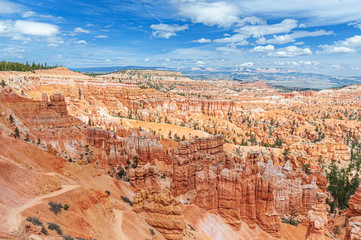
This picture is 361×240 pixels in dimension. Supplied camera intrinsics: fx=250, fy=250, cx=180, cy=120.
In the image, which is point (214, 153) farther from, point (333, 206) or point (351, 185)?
point (351, 185)

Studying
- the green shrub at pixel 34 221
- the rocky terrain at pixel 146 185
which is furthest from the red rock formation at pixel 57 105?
the green shrub at pixel 34 221

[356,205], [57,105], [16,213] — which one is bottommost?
[356,205]

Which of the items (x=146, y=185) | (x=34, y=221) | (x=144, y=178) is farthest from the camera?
(x=144, y=178)

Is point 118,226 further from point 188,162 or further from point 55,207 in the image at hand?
point 188,162

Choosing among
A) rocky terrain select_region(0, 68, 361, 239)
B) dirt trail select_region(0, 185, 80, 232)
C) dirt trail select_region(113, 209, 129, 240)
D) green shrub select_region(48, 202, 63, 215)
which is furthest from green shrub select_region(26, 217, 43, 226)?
dirt trail select_region(113, 209, 129, 240)

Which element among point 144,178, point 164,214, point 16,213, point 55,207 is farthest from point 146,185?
point 16,213

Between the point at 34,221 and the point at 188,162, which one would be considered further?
the point at 188,162

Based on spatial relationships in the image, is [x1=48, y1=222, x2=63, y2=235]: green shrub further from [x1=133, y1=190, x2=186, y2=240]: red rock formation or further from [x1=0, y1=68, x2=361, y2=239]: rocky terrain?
[x1=133, y1=190, x2=186, y2=240]: red rock formation

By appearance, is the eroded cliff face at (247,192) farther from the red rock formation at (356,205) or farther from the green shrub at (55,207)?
the green shrub at (55,207)

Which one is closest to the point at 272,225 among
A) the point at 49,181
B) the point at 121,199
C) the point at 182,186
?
the point at 182,186
